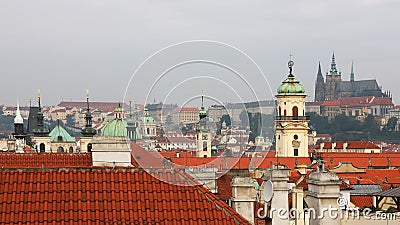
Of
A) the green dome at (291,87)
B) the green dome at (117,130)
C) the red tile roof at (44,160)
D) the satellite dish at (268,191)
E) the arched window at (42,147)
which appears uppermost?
the green dome at (291,87)

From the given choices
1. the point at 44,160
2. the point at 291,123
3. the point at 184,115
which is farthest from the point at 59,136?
the point at 184,115

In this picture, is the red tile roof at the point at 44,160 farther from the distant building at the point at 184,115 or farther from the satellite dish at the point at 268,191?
the satellite dish at the point at 268,191

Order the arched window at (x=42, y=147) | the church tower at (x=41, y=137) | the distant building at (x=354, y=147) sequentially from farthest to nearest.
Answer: the distant building at (x=354, y=147)
the church tower at (x=41, y=137)
the arched window at (x=42, y=147)

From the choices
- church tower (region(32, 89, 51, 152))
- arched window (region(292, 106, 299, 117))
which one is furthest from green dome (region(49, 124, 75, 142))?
arched window (region(292, 106, 299, 117))

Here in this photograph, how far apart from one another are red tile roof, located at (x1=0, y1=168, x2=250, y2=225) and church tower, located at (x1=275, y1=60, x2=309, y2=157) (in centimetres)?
8357

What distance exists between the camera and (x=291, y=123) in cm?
9831

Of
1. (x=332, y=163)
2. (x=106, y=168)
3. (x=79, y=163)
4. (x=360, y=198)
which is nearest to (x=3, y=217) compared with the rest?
(x=106, y=168)

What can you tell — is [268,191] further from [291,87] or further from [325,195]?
[291,87]

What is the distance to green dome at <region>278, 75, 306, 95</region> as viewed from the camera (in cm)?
9825

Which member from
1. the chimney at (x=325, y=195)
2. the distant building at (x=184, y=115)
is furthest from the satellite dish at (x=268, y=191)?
the distant building at (x=184, y=115)

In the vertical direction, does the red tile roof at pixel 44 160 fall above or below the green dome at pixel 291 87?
below

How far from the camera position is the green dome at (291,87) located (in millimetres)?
98250

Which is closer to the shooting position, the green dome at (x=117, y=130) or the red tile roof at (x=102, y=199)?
the red tile roof at (x=102, y=199)

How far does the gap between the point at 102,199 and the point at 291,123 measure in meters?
86.0
